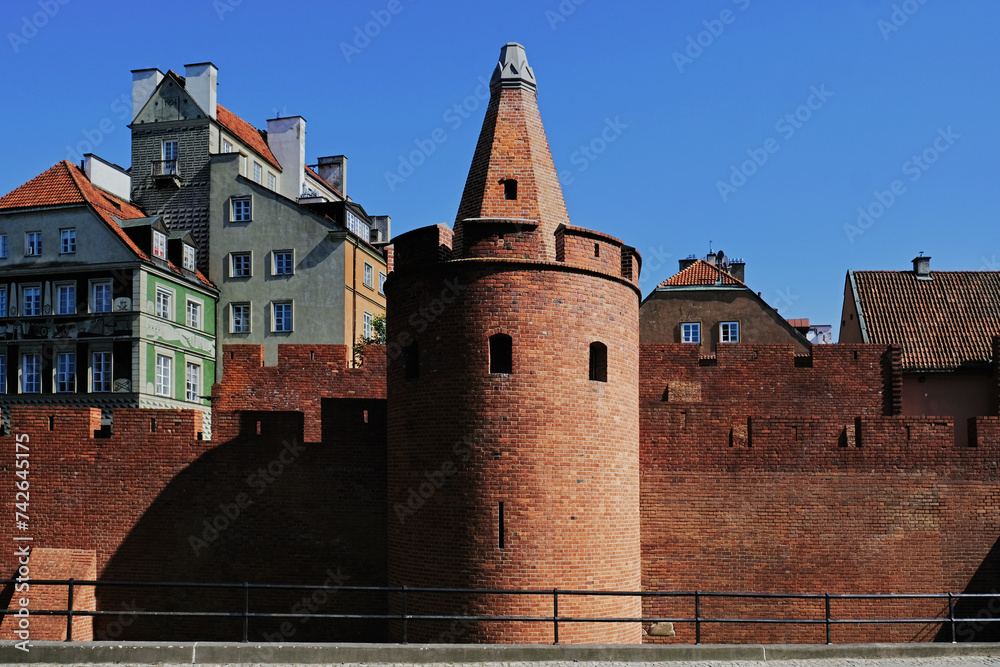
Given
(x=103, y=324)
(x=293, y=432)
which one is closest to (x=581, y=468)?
(x=293, y=432)

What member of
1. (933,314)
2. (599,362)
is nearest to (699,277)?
(933,314)

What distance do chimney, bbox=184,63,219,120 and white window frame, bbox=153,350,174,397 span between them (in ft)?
33.7

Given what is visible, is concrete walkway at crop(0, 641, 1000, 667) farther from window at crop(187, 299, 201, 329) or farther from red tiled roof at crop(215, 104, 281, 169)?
red tiled roof at crop(215, 104, 281, 169)

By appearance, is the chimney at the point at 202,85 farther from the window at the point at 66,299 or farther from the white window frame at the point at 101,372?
the white window frame at the point at 101,372

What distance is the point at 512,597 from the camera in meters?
13.2

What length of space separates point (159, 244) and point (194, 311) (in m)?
2.88

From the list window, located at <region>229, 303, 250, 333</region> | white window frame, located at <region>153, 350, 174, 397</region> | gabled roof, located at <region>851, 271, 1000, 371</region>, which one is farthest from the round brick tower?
window, located at <region>229, 303, 250, 333</region>

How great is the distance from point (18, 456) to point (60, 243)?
18.8 m

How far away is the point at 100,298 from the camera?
32875 millimetres

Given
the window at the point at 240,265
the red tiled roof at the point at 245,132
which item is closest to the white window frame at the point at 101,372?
the window at the point at 240,265

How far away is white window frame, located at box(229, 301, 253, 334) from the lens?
120ft

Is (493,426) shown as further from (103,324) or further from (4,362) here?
(4,362)

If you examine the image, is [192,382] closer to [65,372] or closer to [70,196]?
[65,372]

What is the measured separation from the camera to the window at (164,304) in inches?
1313
